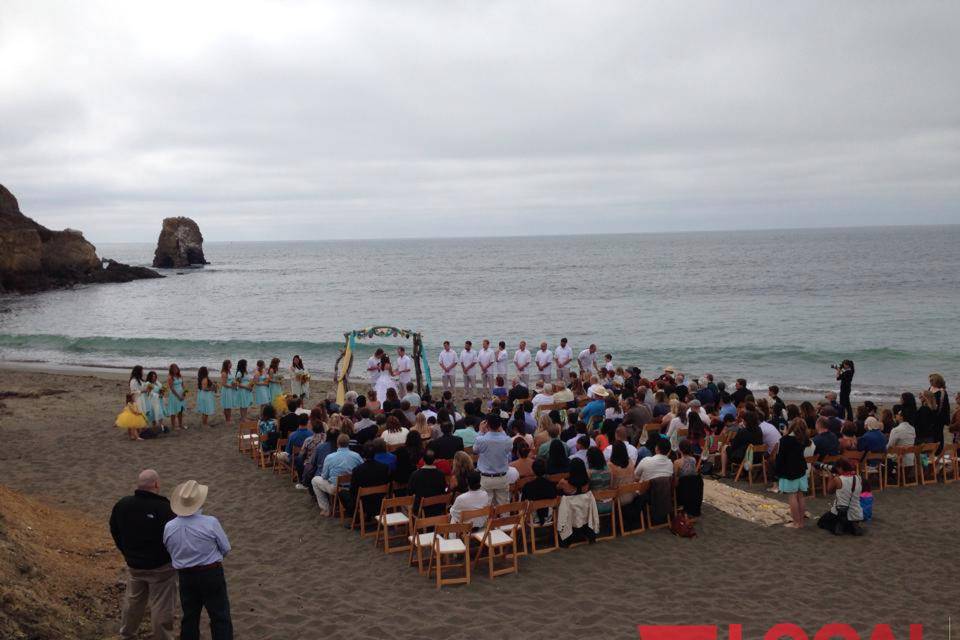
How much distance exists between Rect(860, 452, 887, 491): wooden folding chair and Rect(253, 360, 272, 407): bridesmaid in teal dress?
11.7 meters

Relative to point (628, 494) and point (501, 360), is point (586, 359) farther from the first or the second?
point (628, 494)

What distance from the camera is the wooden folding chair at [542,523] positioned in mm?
8008

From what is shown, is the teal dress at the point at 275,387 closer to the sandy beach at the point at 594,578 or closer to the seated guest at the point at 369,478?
the sandy beach at the point at 594,578

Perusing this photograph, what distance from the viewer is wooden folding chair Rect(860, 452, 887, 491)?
1043 centimetres

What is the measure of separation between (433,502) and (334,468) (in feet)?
5.87

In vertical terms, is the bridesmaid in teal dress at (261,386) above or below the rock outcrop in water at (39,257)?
below

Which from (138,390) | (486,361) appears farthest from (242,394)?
(486,361)

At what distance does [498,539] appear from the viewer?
7488 mm

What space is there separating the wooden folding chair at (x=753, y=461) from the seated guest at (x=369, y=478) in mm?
5556

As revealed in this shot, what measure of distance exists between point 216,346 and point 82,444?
2203cm

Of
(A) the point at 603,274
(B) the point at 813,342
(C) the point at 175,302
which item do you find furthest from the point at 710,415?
(A) the point at 603,274

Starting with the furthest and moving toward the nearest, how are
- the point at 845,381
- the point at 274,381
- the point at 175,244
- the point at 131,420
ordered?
the point at 175,244
the point at 274,381
the point at 845,381
the point at 131,420

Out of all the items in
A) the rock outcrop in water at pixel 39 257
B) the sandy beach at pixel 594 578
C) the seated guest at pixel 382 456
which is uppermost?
the rock outcrop in water at pixel 39 257

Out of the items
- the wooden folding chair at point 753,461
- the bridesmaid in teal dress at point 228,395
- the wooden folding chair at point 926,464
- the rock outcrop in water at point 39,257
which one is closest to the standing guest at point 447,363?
the bridesmaid in teal dress at point 228,395
